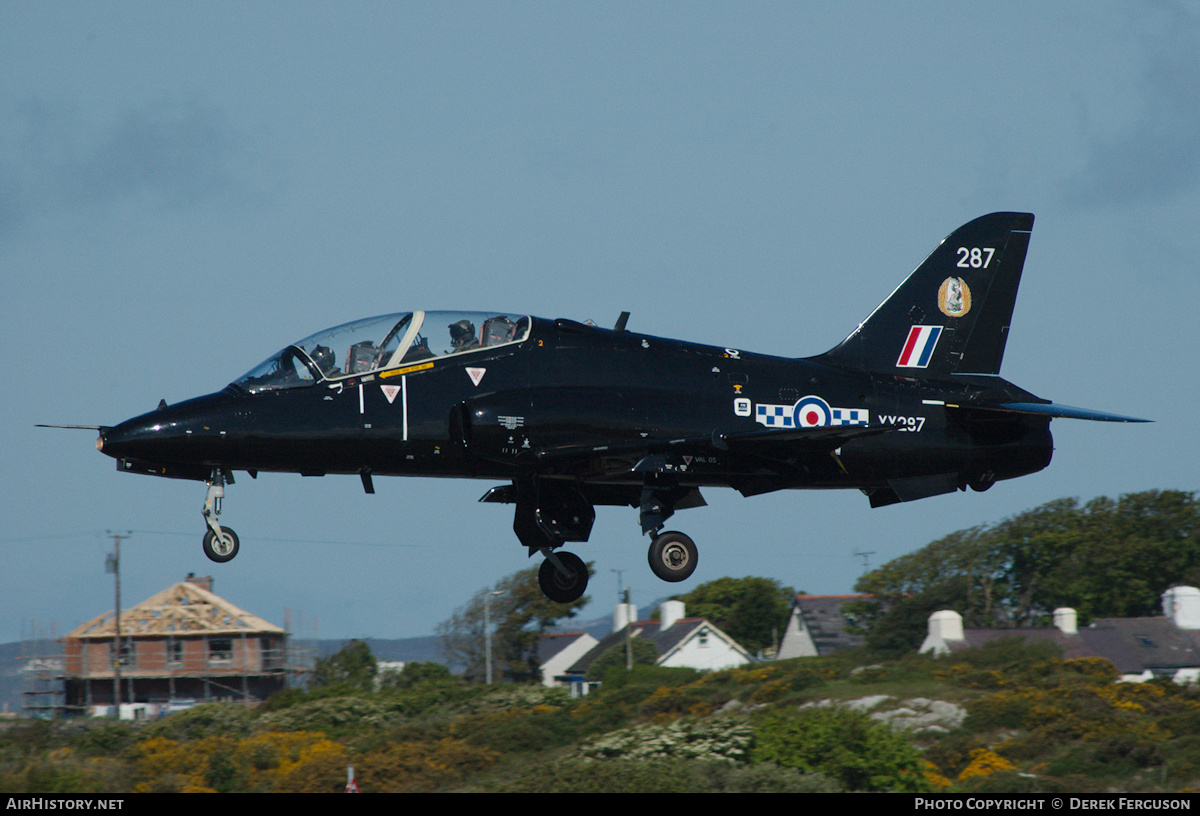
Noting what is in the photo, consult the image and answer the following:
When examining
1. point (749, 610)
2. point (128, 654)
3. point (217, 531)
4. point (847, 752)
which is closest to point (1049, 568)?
point (749, 610)

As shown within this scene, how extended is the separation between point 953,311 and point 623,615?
2601 inches

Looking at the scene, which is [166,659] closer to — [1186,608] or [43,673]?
[43,673]

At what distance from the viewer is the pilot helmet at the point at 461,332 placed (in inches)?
687

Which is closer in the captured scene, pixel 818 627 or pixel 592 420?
pixel 592 420

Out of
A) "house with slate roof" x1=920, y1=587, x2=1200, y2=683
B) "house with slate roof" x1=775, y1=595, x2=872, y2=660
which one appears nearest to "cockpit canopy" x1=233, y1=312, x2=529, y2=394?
"house with slate roof" x1=920, y1=587, x2=1200, y2=683

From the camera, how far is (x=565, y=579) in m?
19.4

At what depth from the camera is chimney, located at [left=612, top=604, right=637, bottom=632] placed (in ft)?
262

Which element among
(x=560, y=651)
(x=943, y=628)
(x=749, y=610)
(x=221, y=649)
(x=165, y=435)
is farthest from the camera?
(x=749, y=610)

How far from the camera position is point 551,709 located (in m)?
43.9

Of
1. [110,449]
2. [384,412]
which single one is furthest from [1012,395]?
[110,449]

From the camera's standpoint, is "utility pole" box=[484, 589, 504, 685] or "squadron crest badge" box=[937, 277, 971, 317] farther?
"utility pole" box=[484, 589, 504, 685]

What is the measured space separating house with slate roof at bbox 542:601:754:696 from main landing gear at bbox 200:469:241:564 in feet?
186

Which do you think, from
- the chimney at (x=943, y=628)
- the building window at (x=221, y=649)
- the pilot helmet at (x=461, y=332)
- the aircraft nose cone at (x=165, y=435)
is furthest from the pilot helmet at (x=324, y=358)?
the building window at (x=221, y=649)

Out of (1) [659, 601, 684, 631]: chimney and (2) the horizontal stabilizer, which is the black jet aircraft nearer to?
(2) the horizontal stabilizer
